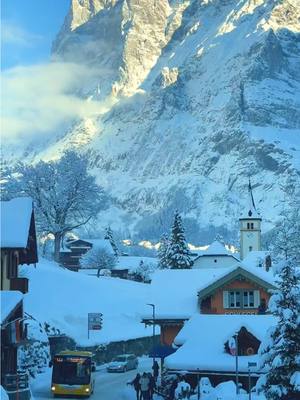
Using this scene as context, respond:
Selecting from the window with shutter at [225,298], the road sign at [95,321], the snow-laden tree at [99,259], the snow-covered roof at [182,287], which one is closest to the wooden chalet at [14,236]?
the snow-covered roof at [182,287]

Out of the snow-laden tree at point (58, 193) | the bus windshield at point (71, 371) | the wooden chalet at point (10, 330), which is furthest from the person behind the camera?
the snow-laden tree at point (58, 193)

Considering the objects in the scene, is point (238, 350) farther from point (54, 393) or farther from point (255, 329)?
point (54, 393)

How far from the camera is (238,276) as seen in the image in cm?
4775

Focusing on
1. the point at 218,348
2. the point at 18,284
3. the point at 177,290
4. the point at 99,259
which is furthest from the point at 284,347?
the point at 99,259

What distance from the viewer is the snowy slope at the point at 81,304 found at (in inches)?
2250

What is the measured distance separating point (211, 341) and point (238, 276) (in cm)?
1357

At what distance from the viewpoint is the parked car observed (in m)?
51.8

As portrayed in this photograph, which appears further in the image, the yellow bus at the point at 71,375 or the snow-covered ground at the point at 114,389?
the yellow bus at the point at 71,375

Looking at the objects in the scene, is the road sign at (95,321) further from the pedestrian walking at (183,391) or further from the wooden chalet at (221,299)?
the pedestrian walking at (183,391)

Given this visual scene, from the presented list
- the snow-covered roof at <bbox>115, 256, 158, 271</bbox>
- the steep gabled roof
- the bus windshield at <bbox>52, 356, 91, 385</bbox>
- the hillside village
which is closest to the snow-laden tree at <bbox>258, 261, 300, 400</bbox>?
the hillside village

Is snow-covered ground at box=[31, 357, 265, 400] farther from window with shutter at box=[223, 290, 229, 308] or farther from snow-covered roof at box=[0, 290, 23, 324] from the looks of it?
window with shutter at box=[223, 290, 229, 308]

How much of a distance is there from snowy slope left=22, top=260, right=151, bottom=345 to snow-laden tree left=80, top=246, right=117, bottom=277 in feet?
139

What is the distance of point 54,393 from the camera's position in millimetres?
36375

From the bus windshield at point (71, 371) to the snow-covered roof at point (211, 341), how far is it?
4307mm
